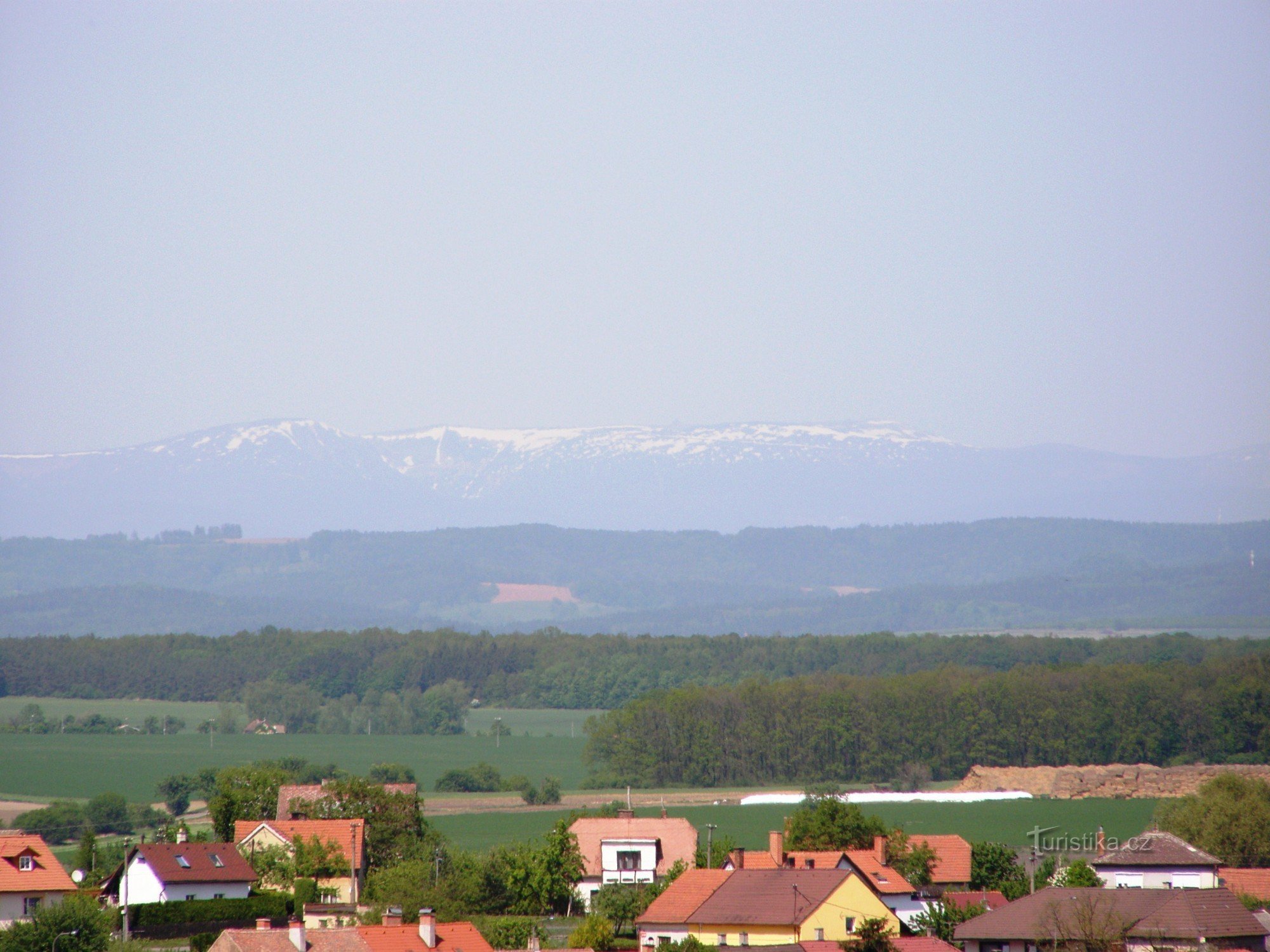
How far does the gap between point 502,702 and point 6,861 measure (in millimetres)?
147154

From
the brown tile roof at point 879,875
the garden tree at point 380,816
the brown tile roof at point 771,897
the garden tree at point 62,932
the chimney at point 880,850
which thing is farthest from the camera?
the garden tree at point 380,816

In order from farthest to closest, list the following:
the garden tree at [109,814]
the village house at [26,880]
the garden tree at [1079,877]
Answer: the garden tree at [109,814], the garden tree at [1079,877], the village house at [26,880]

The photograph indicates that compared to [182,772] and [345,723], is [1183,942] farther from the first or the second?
[345,723]

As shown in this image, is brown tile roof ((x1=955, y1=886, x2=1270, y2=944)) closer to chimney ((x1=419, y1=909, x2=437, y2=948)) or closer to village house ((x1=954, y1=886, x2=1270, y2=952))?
village house ((x1=954, y1=886, x2=1270, y2=952))

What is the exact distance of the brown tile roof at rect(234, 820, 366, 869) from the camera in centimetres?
5788

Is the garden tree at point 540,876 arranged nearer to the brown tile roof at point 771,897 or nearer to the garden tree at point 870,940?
the brown tile roof at point 771,897

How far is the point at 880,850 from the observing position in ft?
182

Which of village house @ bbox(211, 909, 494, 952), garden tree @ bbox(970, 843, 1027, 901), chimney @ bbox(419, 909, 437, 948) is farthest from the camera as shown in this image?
garden tree @ bbox(970, 843, 1027, 901)

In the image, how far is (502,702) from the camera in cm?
19575

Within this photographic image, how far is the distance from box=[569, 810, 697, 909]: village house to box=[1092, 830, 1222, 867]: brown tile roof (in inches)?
503

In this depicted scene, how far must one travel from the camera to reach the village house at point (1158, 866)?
52031mm

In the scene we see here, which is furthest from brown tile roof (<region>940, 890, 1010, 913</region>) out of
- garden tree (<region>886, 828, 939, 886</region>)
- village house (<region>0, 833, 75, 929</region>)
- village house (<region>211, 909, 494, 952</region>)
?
village house (<region>0, 833, 75, 929</region>)

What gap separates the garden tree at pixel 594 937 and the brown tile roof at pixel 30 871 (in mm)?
13215

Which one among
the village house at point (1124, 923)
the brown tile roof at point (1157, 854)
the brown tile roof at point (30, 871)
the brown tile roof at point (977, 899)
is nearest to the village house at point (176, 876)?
the brown tile roof at point (30, 871)
